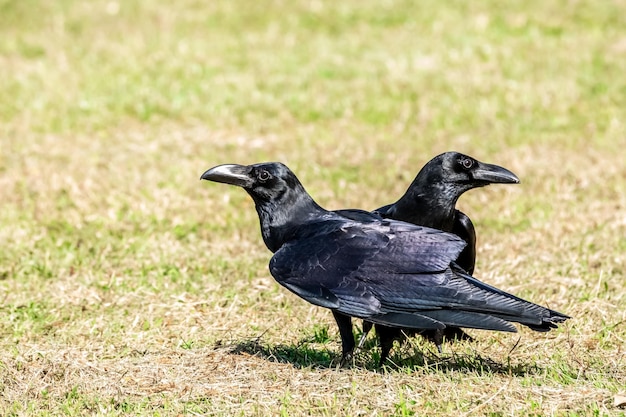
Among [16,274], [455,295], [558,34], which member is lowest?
[16,274]

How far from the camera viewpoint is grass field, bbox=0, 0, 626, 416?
18.2 feet

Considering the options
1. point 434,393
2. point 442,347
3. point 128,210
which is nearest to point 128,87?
point 128,210

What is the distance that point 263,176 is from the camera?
5980mm

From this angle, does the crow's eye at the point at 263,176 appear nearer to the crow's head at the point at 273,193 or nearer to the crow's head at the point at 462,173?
the crow's head at the point at 273,193

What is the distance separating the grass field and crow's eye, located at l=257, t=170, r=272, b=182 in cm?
106

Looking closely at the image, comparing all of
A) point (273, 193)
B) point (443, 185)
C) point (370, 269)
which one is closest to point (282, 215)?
point (273, 193)

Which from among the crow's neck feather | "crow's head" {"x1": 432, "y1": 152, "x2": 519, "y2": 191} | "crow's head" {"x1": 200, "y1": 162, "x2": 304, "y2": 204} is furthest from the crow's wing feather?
"crow's head" {"x1": 432, "y1": 152, "x2": 519, "y2": 191}

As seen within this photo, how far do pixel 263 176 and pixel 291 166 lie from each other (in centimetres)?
500

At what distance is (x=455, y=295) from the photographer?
17.4 feet

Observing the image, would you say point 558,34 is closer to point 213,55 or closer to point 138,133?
point 213,55

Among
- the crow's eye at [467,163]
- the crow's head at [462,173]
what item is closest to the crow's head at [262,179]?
the crow's head at [462,173]

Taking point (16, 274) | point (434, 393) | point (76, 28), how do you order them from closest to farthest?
1. point (434, 393)
2. point (16, 274)
3. point (76, 28)

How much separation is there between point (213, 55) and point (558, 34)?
209 inches

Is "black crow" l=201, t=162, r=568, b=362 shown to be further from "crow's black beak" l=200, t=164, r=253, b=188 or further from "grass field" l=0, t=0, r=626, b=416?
"grass field" l=0, t=0, r=626, b=416
